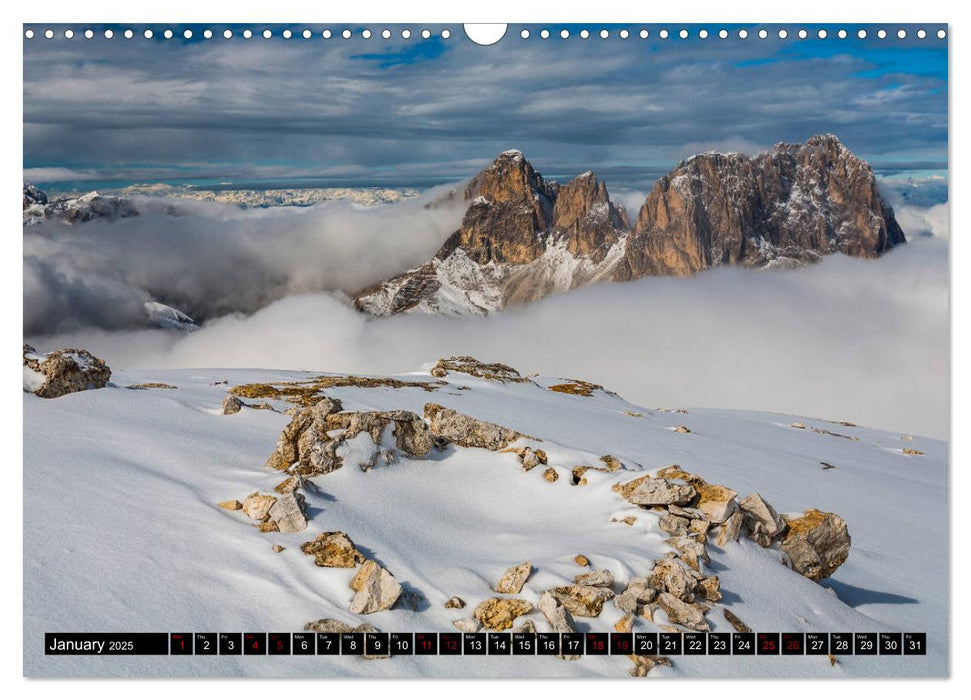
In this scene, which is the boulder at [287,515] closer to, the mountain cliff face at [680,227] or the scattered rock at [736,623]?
the scattered rock at [736,623]

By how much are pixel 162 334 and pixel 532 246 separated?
274 ft

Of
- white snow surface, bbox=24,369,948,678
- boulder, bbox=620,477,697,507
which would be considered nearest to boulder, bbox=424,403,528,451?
white snow surface, bbox=24,369,948,678

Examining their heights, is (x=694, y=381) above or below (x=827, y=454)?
below

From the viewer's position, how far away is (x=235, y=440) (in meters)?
15.1

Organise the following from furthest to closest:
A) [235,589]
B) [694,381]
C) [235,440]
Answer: [694,381]
[235,440]
[235,589]

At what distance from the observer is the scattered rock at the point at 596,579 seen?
9766mm

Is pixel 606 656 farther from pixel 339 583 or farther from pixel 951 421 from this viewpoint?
pixel 951 421

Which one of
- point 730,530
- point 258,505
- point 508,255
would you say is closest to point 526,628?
A: point 730,530

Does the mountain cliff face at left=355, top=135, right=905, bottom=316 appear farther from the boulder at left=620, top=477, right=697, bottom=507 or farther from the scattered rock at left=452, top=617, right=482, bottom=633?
the scattered rock at left=452, top=617, right=482, bottom=633

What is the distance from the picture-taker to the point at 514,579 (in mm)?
9781

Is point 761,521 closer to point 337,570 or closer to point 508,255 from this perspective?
point 337,570

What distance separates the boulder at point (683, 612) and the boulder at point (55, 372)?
14308 mm

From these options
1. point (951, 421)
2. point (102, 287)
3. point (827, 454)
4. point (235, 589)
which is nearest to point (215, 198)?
point (102, 287)

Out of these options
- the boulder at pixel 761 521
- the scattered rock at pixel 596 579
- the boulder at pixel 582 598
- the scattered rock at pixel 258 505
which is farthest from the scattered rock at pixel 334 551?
the boulder at pixel 761 521
